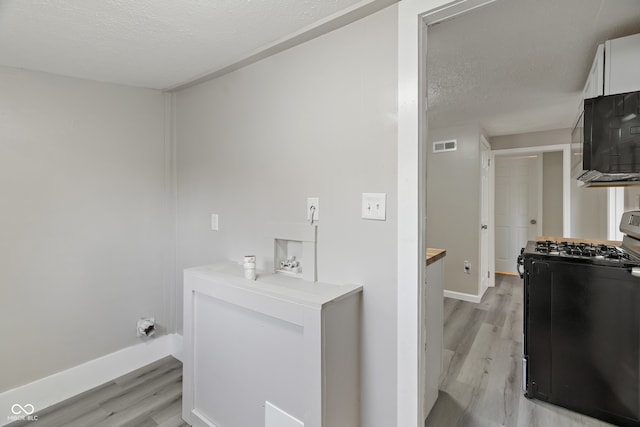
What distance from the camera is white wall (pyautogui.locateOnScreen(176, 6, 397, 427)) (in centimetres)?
137

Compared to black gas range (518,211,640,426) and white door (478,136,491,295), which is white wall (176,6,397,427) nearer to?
black gas range (518,211,640,426)

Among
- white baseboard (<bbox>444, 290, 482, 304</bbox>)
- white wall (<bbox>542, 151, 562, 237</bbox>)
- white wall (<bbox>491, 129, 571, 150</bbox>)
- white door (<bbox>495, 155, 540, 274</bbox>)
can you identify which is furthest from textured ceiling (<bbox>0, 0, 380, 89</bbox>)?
white wall (<bbox>542, 151, 562, 237</bbox>)

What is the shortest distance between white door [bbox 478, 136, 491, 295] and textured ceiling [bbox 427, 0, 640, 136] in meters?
0.87

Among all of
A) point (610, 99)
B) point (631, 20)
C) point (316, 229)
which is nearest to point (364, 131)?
point (316, 229)

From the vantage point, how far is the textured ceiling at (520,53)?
1.49m

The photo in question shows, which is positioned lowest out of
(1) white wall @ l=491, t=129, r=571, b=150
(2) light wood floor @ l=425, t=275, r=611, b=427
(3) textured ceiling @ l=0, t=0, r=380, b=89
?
(2) light wood floor @ l=425, t=275, r=611, b=427

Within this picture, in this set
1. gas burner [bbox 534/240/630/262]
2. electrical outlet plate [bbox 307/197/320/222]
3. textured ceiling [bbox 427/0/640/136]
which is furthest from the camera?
gas burner [bbox 534/240/630/262]

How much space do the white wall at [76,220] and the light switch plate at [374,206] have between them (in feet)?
6.23

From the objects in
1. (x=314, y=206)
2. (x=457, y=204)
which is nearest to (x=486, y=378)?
(x=314, y=206)

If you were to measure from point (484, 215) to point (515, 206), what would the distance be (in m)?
1.43

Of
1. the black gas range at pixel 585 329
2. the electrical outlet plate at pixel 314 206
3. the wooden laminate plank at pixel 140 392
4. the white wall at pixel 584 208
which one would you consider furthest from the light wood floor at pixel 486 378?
the wooden laminate plank at pixel 140 392

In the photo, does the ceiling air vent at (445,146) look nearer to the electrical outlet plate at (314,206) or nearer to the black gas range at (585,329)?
the black gas range at (585,329)

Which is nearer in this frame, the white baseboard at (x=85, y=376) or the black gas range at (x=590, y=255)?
the black gas range at (x=590, y=255)

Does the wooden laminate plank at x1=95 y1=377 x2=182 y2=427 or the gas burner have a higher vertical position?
the gas burner
